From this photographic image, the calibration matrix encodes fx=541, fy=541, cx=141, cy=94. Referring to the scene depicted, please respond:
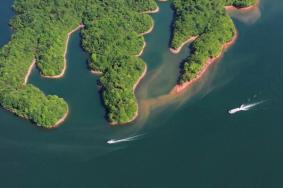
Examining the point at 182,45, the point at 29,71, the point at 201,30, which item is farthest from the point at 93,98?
the point at 201,30

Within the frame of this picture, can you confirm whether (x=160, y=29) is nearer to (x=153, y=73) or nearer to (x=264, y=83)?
(x=153, y=73)

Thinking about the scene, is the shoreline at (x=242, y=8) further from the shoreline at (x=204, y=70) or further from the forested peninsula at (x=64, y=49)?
the forested peninsula at (x=64, y=49)

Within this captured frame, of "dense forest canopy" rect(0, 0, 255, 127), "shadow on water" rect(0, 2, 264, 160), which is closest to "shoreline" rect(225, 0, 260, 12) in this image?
"dense forest canopy" rect(0, 0, 255, 127)

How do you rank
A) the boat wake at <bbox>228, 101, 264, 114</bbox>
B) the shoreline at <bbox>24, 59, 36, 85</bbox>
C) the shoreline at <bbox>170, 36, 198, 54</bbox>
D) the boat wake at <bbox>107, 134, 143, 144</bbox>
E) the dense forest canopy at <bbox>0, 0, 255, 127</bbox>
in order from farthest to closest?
1. the shoreline at <bbox>170, 36, 198, 54</bbox>
2. the shoreline at <bbox>24, 59, 36, 85</bbox>
3. the dense forest canopy at <bbox>0, 0, 255, 127</bbox>
4. the boat wake at <bbox>228, 101, 264, 114</bbox>
5. the boat wake at <bbox>107, 134, 143, 144</bbox>

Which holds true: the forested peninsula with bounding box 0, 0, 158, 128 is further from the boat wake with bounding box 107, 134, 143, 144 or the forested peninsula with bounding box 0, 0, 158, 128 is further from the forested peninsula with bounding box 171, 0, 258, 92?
the forested peninsula with bounding box 171, 0, 258, 92

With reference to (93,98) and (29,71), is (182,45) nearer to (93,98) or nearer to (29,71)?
(93,98)

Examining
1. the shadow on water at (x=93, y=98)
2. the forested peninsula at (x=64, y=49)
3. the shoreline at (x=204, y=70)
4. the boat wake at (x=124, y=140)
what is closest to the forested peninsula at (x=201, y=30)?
the shoreline at (x=204, y=70)

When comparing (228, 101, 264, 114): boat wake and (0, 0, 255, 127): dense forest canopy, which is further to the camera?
(0, 0, 255, 127): dense forest canopy

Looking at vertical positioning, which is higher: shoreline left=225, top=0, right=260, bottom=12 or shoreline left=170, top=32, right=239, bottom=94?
shoreline left=225, top=0, right=260, bottom=12
